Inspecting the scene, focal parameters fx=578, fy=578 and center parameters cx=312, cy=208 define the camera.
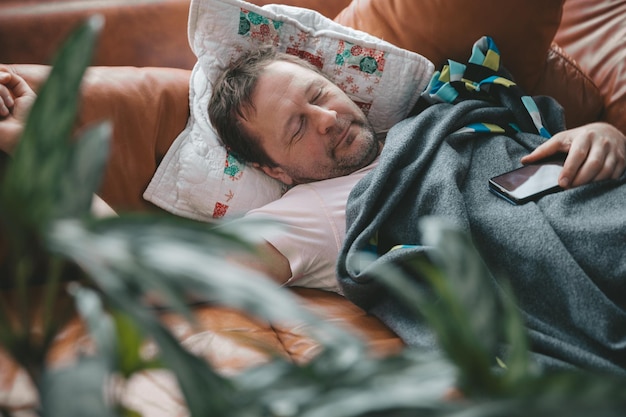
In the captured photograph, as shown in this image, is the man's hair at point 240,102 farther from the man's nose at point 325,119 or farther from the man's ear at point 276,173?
the man's nose at point 325,119

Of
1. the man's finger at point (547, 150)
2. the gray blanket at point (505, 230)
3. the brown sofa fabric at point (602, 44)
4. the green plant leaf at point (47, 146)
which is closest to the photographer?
the green plant leaf at point (47, 146)

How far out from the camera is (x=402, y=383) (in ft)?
1.01

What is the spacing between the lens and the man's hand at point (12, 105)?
3.37 ft

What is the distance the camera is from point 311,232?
3.79 ft

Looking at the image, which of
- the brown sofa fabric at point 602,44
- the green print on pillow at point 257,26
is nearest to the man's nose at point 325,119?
the green print on pillow at point 257,26

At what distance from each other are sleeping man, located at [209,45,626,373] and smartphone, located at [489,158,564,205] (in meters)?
0.02

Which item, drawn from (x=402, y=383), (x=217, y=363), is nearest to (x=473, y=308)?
(x=402, y=383)

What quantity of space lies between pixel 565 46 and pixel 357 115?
674 millimetres

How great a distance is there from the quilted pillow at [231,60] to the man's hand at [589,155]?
0.37m

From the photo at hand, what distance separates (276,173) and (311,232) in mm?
240

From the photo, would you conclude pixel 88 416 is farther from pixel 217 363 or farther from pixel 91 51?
pixel 217 363

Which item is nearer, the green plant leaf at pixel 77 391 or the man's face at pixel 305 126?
the green plant leaf at pixel 77 391

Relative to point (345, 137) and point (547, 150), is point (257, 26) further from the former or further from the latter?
point (547, 150)

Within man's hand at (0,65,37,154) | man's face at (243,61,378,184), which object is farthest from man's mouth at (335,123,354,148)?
man's hand at (0,65,37,154)
